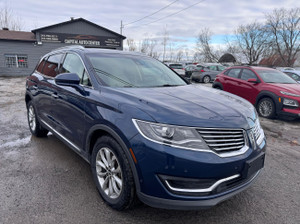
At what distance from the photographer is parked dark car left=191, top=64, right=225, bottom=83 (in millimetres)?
18359

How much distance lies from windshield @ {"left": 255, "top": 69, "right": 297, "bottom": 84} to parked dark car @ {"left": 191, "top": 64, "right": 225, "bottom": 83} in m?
10.4

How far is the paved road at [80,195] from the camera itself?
2.43m

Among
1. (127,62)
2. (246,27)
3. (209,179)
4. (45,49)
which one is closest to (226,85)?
(127,62)

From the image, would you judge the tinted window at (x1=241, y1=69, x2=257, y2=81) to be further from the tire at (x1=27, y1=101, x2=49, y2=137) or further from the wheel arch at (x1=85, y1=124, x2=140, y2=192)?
the wheel arch at (x1=85, y1=124, x2=140, y2=192)

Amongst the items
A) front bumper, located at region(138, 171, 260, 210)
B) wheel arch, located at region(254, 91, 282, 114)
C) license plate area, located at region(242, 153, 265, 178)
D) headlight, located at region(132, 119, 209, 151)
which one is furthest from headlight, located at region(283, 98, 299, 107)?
headlight, located at region(132, 119, 209, 151)

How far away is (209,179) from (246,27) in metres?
44.2

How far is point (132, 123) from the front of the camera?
213 centimetres

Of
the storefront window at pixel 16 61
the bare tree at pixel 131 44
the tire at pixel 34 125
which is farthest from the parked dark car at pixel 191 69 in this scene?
the bare tree at pixel 131 44

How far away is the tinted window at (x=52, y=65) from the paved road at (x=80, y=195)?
1395 millimetres

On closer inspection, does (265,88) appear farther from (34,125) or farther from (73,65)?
(34,125)

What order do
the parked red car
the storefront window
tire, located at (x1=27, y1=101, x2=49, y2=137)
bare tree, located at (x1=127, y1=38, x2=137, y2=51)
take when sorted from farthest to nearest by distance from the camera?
1. bare tree, located at (x1=127, y1=38, x2=137, y2=51)
2. the storefront window
3. the parked red car
4. tire, located at (x1=27, y1=101, x2=49, y2=137)

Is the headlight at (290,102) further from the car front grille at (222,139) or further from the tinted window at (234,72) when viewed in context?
the car front grille at (222,139)

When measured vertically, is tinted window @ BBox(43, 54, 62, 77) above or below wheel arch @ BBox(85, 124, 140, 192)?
above

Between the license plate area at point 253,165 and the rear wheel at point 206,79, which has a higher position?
the license plate area at point 253,165
